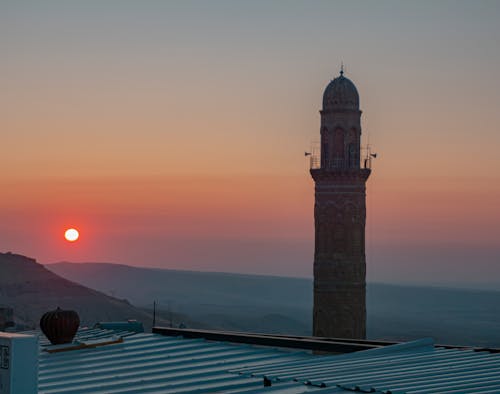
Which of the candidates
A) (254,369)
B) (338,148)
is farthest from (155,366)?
(338,148)

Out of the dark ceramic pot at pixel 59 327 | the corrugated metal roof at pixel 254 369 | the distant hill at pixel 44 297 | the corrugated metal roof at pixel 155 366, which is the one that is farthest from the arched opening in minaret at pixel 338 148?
the distant hill at pixel 44 297

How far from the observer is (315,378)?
1622 centimetres

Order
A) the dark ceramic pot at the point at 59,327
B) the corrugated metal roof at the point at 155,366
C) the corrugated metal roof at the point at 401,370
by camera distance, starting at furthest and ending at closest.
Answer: the dark ceramic pot at the point at 59,327 < the corrugated metal roof at the point at 155,366 < the corrugated metal roof at the point at 401,370

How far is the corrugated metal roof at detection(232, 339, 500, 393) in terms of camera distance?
49.1ft

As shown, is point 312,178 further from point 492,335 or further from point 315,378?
point 492,335

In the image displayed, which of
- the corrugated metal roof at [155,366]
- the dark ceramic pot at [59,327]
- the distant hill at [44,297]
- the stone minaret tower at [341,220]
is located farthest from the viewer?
the distant hill at [44,297]

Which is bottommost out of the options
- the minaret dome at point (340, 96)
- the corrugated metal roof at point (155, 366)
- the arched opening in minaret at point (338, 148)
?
the corrugated metal roof at point (155, 366)

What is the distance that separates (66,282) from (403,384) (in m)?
106

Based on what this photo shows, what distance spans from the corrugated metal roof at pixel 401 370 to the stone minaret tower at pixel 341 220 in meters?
26.0

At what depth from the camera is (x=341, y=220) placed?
47.6 metres

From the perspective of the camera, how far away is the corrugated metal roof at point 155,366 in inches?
647

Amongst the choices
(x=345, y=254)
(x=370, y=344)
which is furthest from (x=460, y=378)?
(x=345, y=254)

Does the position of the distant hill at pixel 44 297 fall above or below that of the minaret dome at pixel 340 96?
below

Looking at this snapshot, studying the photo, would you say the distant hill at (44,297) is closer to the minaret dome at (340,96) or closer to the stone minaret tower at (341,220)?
the stone minaret tower at (341,220)
